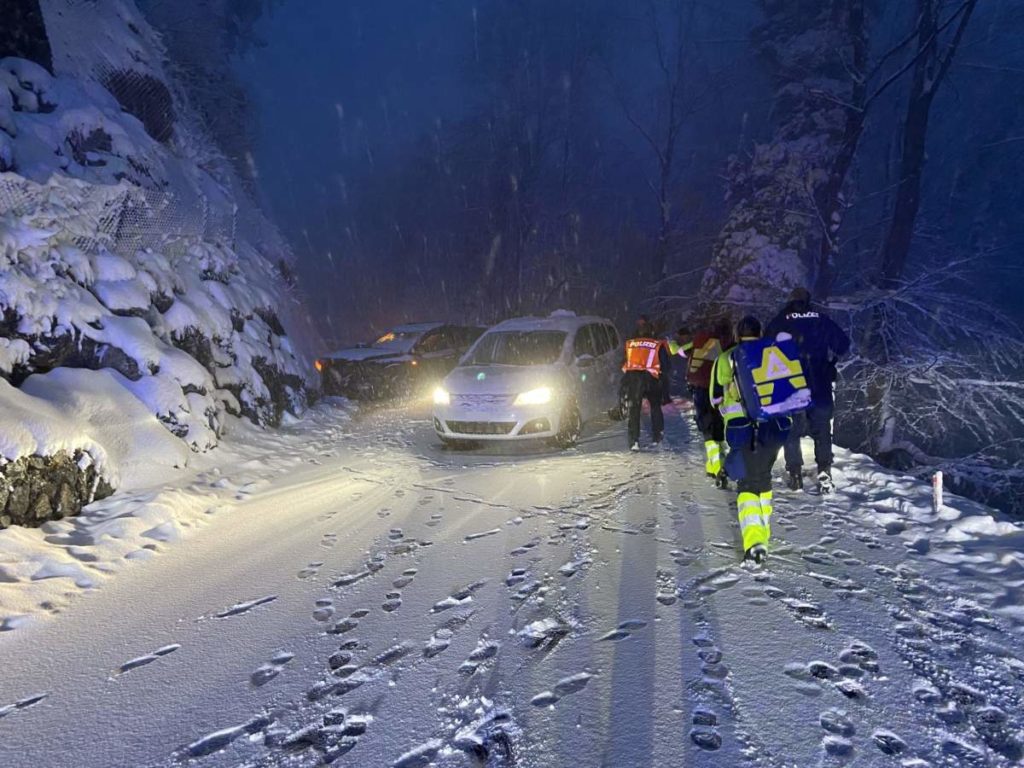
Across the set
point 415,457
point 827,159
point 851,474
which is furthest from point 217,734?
point 827,159

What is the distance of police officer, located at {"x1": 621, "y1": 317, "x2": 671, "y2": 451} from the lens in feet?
23.5

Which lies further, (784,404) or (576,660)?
(784,404)

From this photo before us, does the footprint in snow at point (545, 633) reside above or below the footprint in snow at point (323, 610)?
above

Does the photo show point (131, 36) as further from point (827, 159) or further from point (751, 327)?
point (827, 159)

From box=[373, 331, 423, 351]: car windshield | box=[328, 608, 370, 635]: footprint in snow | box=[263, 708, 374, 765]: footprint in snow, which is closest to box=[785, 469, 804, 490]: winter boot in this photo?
box=[328, 608, 370, 635]: footprint in snow

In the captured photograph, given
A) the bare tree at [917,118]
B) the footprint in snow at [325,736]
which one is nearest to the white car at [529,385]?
the footprint in snow at [325,736]

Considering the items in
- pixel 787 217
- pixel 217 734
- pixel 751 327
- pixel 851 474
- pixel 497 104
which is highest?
pixel 497 104

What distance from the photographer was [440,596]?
11.8ft

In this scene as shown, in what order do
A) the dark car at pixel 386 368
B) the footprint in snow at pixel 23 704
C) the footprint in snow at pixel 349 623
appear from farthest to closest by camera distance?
the dark car at pixel 386 368
the footprint in snow at pixel 349 623
the footprint in snow at pixel 23 704

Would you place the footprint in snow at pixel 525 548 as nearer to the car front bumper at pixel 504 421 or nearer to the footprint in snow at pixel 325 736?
the footprint in snow at pixel 325 736

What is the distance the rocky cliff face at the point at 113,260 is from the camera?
6066 millimetres

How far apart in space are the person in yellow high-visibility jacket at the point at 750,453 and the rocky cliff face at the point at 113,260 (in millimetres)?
5889

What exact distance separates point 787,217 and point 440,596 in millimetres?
16545

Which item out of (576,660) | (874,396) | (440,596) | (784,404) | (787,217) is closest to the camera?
(576,660)
